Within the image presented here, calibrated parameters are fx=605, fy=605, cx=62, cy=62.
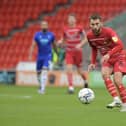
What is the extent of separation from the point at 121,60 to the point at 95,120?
2.32 metres

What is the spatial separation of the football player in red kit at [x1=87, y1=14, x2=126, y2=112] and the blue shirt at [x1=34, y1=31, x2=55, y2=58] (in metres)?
6.72

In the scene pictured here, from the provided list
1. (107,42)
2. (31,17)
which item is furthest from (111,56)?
(31,17)

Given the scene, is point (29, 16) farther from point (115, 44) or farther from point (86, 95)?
point (115, 44)

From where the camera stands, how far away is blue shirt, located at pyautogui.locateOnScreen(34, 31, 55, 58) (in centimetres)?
1811

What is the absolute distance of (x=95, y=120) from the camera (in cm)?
918

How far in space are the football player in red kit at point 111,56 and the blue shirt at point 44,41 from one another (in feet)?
22.0

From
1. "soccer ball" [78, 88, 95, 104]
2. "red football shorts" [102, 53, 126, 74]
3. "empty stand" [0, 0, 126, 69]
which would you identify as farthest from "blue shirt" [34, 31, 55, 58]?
"empty stand" [0, 0, 126, 69]

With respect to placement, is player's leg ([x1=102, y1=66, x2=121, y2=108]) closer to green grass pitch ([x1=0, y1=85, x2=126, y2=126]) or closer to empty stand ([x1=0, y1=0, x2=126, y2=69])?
green grass pitch ([x1=0, y1=85, x2=126, y2=126])

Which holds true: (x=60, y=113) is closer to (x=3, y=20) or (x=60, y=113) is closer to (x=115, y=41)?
(x=115, y=41)

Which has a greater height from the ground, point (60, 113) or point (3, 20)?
point (3, 20)

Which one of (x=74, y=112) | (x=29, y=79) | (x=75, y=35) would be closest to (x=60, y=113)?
(x=74, y=112)

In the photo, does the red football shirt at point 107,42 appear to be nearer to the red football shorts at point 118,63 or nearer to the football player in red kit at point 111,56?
the football player in red kit at point 111,56

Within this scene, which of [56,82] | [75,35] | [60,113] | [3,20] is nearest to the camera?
[60,113]

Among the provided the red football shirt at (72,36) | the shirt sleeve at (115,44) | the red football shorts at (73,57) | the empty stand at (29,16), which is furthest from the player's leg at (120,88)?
the empty stand at (29,16)
